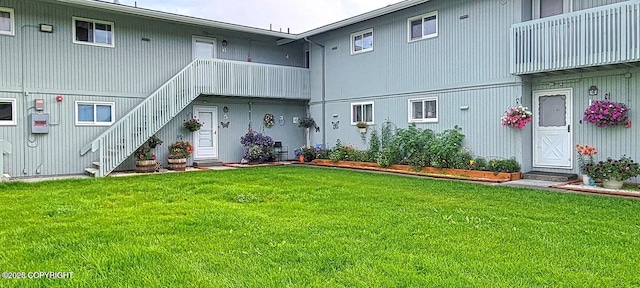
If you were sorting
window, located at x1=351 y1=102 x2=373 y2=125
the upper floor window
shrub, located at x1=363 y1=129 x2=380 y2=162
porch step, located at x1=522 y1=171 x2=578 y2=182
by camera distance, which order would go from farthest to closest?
window, located at x1=351 y1=102 x2=373 y2=125
shrub, located at x1=363 y1=129 x2=380 y2=162
the upper floor window
porch step, located at x1=522 y1=171 x2=578 y2=182

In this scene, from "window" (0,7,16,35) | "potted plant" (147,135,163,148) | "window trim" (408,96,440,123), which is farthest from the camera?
"potted plant" (147,135,163,148)

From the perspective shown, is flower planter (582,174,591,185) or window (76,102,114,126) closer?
flower planter (582,174,591,185)

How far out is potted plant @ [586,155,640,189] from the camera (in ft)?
26.4

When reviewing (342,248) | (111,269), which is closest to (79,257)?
(111,269)

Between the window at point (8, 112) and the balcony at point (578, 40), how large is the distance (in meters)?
11.9

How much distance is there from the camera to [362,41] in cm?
1405

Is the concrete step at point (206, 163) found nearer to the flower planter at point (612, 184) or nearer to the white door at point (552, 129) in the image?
the white door at point (552, 129)

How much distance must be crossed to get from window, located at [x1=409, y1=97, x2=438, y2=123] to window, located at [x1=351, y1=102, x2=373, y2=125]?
157cm

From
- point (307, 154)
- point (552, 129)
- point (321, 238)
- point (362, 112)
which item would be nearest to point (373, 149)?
point (362, 112)

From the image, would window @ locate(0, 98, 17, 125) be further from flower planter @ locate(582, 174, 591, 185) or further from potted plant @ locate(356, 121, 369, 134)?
flower planter @ locate(582, 174, 591, 185)

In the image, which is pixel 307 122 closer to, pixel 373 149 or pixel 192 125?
pixel 373 149

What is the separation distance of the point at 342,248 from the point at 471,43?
8.51 meters

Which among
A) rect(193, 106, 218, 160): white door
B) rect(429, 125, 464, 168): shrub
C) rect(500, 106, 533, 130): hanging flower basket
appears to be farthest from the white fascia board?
rect(500, 106, 533, 130): hanging flower basket

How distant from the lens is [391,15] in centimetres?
1296
